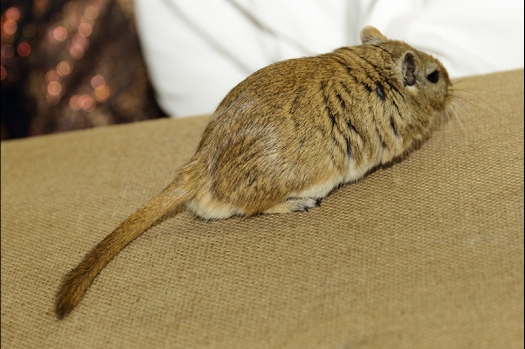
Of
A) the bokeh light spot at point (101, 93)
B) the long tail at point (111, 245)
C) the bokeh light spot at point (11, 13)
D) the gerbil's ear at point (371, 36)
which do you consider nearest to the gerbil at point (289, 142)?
the long tail at point (111, 245)

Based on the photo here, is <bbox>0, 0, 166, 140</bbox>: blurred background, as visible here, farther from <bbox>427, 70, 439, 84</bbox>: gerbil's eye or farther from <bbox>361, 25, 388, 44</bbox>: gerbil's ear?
<bbox>427, 70, 439, 84</bbox>: gerbil's eye

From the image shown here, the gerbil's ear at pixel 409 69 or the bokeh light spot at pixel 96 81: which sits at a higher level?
the gerbil's ear at pixel 409 69

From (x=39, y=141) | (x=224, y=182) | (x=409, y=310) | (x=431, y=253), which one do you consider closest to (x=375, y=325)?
(x=409, y=310)

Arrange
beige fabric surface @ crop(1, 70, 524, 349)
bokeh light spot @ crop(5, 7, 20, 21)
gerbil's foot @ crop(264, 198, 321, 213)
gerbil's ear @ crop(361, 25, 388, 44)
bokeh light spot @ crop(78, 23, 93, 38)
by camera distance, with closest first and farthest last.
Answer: beige fabric surface @ crop(1, 70, 524, 349) → gerbil's foot @ crop(264, 198, 321, 213) → gerbil's ear @ crop(361, 25, 388, 44) → bokeh light spot @ crop(5, 7, 20, 21) → bokeh light spot @ crop(78, 23, 93, 38)

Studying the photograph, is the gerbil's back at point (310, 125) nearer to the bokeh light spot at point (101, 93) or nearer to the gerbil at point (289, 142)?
the gerbil at point (289, 142)

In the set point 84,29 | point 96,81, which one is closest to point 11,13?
point 84,29

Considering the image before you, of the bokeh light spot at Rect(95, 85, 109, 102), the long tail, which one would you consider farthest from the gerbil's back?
the bokeh light spot at Rect(95, 85, 109, 102)

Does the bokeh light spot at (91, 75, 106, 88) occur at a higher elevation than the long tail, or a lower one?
lower
